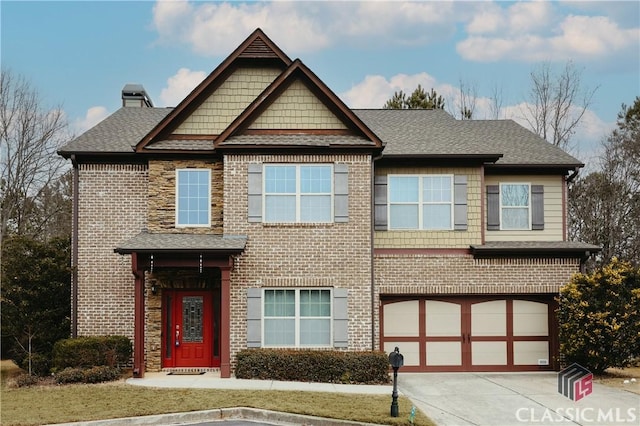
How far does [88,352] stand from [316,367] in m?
5.82

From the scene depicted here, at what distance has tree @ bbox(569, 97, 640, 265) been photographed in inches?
1252

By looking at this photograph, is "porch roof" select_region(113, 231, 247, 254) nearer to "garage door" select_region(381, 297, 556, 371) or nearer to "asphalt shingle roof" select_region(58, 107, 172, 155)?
"asphalt shingle roof" select_region(58, 107, 172, 155)

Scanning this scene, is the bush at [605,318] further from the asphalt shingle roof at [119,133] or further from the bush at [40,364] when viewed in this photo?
the bush at [40,364]

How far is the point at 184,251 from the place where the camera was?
54.4ft

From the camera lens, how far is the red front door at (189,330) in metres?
18.2

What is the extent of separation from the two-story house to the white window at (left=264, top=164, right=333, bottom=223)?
0.04 m

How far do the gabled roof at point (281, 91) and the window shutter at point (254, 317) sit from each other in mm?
3967

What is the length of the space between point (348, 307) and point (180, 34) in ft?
41.3

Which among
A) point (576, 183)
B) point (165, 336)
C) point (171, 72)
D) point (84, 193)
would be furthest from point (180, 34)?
point (576, 183)

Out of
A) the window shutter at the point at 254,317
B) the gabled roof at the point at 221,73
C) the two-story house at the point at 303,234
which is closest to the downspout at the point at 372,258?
the two-story house at the point at 303,234

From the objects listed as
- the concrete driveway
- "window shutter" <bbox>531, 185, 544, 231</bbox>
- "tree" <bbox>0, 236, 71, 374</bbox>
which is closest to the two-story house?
"window shutter" <bbox>531, 185, 544, 231</bbox>

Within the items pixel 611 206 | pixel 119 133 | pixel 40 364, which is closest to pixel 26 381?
pixel 40 364

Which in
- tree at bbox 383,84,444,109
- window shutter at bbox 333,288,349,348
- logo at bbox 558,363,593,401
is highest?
tree at bbox 383,84,444,109

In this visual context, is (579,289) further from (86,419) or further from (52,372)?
(52,372)
